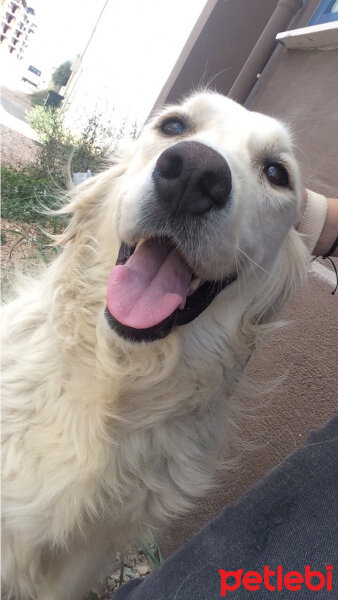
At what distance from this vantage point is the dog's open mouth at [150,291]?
1.62 meters

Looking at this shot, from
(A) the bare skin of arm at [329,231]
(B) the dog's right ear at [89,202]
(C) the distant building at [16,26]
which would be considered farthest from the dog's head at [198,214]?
(C) the distant building at [16,26]

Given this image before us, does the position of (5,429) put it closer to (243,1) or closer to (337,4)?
(337,4)

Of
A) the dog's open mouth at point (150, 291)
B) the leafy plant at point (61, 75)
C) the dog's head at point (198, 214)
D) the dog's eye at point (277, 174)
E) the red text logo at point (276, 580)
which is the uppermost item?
the leafy plant at point (61, 75)

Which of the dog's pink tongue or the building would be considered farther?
the building

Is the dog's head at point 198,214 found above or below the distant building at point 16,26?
below

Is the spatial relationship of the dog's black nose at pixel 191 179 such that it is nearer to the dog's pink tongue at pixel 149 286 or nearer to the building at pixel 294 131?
the dog's pink tongue at pixel 149 286

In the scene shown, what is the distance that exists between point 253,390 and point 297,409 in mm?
803

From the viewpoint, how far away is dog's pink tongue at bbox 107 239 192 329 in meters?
1.62

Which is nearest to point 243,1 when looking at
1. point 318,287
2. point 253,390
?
point 318,287

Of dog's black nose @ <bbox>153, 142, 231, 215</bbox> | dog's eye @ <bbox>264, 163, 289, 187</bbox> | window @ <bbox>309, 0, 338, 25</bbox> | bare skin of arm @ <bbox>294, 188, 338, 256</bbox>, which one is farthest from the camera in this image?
window @ <bbox>309, 0, 338, 25</bbox>

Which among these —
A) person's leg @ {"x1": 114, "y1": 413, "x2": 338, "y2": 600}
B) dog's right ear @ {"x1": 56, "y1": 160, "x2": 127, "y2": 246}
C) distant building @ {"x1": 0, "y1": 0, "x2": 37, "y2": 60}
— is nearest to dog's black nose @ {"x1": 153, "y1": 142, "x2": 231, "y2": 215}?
dog's right ear @ {"x1": 56, "y1": 160, "x2": 127, "y2": 246}

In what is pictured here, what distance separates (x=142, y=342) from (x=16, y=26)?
34391 millimetres

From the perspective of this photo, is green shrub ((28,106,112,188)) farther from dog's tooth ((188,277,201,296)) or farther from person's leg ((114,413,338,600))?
person's leg ((114,413,338,600))

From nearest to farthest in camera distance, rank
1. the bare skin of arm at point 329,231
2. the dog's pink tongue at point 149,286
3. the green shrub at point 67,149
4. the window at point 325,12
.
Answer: the dog's pink tongue at point 149,286, the bare skin of arm at point 329,231, the window at point 325,12, the green shrub at point 67,149
